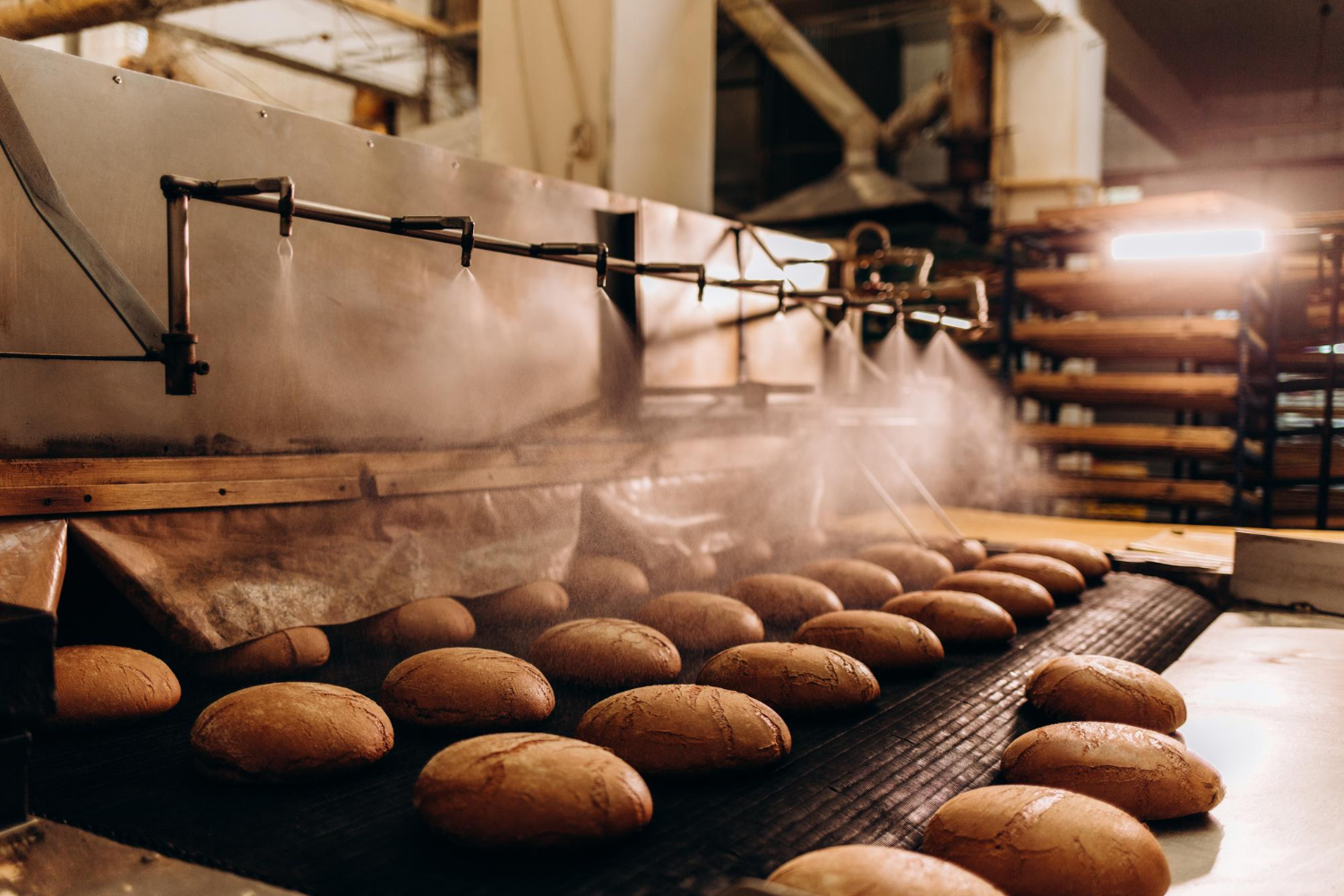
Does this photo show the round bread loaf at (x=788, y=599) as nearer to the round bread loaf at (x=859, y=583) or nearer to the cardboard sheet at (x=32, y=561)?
the round bread loaf at (x=859, y=583)

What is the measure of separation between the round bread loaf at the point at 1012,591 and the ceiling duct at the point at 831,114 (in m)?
6.80

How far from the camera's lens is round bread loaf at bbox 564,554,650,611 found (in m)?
3.44

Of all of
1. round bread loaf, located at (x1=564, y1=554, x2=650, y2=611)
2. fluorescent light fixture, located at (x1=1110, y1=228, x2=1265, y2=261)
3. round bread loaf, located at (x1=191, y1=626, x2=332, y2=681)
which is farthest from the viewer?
fluorescent light fixture, located at (x1=1110, y1=228, x2=1265, y2=261)

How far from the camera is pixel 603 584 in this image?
3.46 metres

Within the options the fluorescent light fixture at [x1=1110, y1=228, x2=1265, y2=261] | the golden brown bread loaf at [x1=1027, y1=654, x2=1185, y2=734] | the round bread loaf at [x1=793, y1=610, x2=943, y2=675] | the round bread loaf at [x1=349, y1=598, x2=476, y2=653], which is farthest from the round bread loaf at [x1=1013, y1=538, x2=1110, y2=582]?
the fluorescent light fixture at [x1=1110, y1=228, x2=1265, y2=261]

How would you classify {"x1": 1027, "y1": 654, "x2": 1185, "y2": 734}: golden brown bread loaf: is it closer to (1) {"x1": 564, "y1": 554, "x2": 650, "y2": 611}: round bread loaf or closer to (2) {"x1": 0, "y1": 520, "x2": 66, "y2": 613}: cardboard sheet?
(1) {"x1": 564, "y1": 554, "x2": 650, "y2": 611}: round bread loaf

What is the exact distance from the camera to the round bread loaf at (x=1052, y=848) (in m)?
1.50

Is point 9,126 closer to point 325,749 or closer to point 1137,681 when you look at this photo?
point 325,749

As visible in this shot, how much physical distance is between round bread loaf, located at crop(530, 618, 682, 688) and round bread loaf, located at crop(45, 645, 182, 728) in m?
0.86

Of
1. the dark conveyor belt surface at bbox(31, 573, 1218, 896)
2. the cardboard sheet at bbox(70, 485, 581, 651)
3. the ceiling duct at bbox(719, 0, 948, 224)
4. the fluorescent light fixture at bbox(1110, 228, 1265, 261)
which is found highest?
the ceiling duct at bbox(719, 0, 948, 224)

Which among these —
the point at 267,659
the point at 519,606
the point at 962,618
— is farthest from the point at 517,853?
the point at 962,618

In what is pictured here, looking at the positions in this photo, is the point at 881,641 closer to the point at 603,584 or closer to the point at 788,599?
the point at 788,599

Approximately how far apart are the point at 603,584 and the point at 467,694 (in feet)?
4.43

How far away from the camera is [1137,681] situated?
2.34 metres
